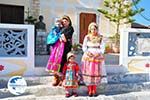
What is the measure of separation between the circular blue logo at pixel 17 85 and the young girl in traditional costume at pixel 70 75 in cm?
85

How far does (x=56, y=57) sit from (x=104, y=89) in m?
1.41

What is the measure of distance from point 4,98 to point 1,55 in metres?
1.26

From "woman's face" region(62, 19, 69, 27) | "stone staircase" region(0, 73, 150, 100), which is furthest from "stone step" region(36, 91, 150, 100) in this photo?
"woman's face" region(62, 19, 69, 27)

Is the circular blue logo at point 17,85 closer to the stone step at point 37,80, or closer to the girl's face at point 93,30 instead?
the stone step at point 37,80

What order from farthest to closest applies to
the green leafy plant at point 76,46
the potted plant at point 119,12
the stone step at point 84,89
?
the potted plant at point 119,12
the green leafy plant at point 76,46
the stone step at point 84,89

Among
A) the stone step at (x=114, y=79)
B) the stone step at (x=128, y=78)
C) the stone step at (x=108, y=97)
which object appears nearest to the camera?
the stone step at (x=108, y=97)

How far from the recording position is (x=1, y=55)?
23.6ft

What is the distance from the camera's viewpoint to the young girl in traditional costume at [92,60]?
6719mm

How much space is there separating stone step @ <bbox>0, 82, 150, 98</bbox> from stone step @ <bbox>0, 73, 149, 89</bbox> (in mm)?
251

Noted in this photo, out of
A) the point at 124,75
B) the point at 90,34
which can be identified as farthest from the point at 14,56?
the point at 124,75

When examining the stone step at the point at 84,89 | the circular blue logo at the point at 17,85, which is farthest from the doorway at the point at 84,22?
the circular blue logo at the point at 17,85

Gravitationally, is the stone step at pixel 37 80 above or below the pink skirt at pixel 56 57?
below

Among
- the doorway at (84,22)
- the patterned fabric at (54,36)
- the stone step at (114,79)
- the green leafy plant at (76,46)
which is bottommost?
the stone step at (114,79)

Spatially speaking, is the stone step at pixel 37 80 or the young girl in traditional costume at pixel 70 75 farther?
the stone step at pixel 37 80
